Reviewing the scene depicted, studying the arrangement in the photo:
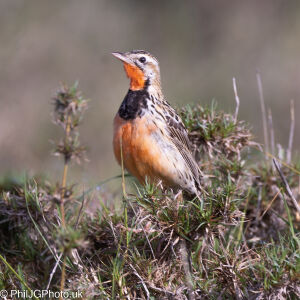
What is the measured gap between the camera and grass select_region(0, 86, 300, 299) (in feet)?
12.2

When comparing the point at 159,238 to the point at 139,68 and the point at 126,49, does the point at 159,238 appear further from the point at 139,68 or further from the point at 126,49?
the point at 126,49

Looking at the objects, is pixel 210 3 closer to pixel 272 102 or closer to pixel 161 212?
pixel 272 102

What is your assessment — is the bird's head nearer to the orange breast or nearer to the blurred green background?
the orange breast

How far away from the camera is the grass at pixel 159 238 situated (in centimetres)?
373

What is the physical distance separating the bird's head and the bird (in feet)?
0.14

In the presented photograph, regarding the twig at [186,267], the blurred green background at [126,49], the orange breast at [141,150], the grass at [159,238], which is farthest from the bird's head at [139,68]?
the blurred green background at [126,49]

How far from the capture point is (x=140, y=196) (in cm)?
397

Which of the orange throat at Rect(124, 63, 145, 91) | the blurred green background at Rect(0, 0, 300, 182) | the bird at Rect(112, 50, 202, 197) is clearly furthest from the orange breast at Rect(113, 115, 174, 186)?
the blurred green background at Rect(0, 0, 300, 182)

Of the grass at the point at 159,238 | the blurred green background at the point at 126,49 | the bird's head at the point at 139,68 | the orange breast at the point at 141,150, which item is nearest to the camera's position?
the grass at the point at 159,238

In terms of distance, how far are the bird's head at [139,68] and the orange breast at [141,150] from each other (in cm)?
55

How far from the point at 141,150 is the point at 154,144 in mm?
151

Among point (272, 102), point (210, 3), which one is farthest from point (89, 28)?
point (272, 102)

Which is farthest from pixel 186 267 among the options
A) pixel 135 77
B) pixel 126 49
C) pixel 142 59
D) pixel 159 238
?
pixel 126 49

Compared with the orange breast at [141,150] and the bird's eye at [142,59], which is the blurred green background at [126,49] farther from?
the orange breast at [141,150]
